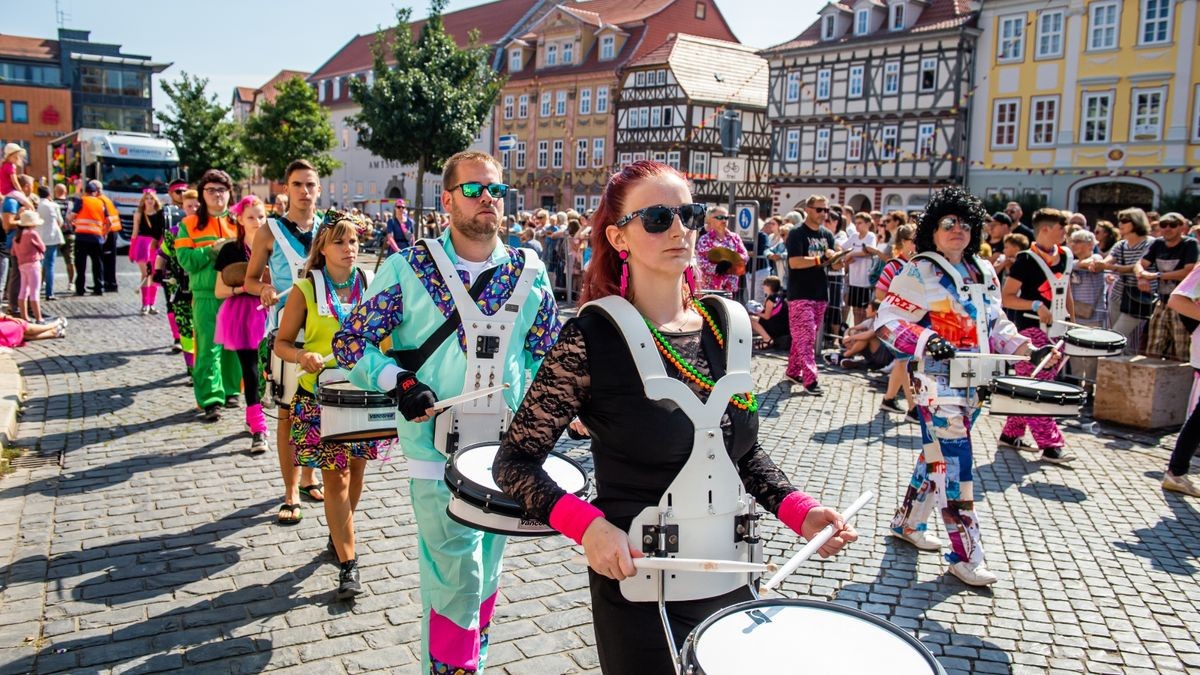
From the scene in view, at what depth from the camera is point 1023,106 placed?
34281mm

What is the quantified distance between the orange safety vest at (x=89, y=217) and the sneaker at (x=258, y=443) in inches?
458

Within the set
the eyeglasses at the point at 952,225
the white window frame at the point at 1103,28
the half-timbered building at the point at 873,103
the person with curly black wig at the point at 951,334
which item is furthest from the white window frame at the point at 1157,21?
the eyeglasses at the point at 952,225

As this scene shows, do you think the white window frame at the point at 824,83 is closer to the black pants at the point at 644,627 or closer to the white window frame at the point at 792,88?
the white window frame at the point at 792,88

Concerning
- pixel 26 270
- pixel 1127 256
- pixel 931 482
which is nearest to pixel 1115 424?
pixel 1127 256

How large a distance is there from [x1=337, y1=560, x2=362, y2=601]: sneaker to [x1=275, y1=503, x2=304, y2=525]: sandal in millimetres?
1204

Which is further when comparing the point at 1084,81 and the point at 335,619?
the point at 1084,81

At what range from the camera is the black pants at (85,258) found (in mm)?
17172

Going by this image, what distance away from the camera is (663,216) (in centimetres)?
238

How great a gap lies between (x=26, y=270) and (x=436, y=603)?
11.8m

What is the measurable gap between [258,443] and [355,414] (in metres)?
3.88

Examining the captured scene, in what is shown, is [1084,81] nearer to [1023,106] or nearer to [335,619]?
[1023,106]

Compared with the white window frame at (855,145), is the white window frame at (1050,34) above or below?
above

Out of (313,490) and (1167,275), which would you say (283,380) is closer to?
(313,490)

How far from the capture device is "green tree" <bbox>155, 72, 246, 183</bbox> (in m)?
46.4
